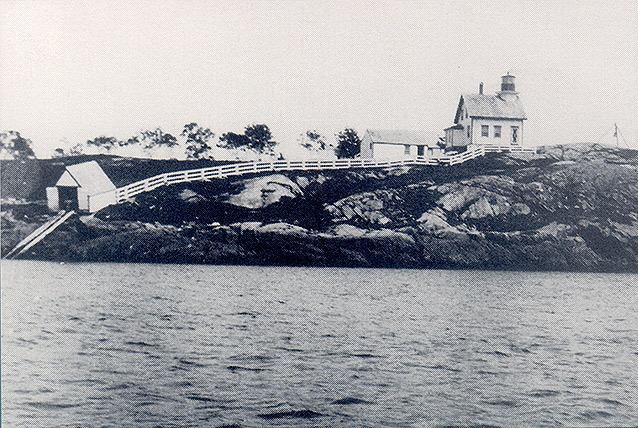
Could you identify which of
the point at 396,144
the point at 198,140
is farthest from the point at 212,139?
the point at 396,144

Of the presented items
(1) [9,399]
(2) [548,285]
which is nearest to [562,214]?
(2) [548,285]

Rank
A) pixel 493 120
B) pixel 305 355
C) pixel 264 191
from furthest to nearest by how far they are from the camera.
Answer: pixel 493 120 < pixel 264 191 < pixel 305 355

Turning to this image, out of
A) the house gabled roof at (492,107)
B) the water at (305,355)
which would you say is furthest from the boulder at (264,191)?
the house gabled roof at (492,107)

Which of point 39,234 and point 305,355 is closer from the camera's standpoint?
point 305,355

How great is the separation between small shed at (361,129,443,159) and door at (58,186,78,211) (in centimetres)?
1936

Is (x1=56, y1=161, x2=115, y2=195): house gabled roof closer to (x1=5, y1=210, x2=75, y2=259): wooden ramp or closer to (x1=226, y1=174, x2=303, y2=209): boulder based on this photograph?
(x1=5, y1=210, x2=75, y2=259): wooden ramp

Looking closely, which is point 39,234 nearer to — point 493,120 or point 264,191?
point 264,191

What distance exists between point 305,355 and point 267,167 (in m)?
24.7

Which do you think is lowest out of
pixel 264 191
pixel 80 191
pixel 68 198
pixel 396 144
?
pixel 68 198

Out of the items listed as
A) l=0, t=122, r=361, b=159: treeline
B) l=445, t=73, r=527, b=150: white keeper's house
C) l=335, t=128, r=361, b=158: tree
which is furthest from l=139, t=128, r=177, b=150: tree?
l=445, t=73, r=527, b=150: white keeper's house

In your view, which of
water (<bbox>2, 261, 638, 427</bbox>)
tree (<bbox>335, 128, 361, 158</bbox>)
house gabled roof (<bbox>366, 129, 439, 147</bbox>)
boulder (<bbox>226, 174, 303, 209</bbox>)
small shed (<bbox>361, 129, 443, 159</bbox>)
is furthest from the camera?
house gabled roof (<bbox>366, 129, 439, 147</bbox>)

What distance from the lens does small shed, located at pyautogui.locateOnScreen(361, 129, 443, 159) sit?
1623 inches

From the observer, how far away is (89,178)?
30.3m

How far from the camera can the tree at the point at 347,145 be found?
1465 inches
